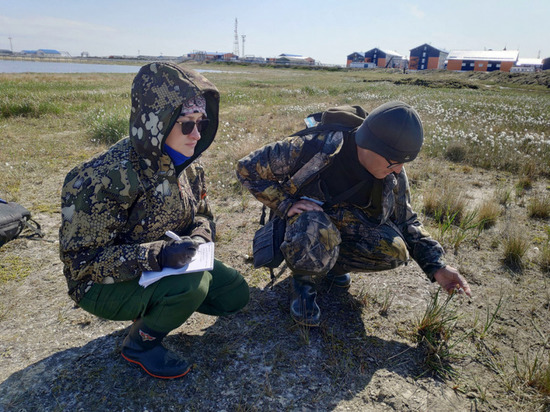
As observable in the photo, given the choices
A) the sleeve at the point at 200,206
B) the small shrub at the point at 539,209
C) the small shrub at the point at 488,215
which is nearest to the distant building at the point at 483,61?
the small shrub at the point at 539,209

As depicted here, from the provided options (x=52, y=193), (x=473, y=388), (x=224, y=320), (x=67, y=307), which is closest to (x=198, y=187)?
(x=224, y=320)

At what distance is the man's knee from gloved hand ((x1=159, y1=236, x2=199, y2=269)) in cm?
86

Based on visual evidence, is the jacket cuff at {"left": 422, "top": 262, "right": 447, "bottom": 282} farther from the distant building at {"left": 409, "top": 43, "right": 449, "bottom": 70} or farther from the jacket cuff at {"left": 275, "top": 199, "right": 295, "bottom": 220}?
the distant building at {"left": 409, "top": 43, "right": 449, "bottom": 70}

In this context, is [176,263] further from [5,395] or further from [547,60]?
[547,60]

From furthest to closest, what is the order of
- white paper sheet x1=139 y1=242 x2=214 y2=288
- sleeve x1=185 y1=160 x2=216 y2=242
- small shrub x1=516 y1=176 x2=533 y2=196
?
small shrub x1=516 y1=176 x2=533 y2=196, sleeve x1=185 y1=160 x2=216 y2=242, white paper sheet x1=139 y1=242 x2=214 y2=288

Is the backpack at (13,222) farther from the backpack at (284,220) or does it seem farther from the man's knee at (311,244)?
the man's knee at (311,244)

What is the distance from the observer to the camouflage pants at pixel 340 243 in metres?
2.69

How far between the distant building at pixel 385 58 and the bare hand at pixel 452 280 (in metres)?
102

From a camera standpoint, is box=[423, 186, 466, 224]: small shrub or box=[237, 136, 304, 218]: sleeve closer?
box=[237, 136, 304, 218]: sleeve

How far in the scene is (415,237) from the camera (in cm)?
296

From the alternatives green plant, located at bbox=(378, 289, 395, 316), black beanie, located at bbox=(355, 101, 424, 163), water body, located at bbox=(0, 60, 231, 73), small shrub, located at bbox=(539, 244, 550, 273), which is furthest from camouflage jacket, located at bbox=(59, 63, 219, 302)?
water body, located at bbox=(0, 60, 231, 73)

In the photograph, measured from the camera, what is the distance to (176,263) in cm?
209

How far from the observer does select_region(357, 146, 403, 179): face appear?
2539 millimetres

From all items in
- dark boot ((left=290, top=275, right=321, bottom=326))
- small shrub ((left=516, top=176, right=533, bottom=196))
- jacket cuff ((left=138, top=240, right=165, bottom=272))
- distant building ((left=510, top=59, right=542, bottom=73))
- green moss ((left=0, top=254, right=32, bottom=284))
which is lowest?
green moss ((left=0, top=254, right=32, bottom=284))
